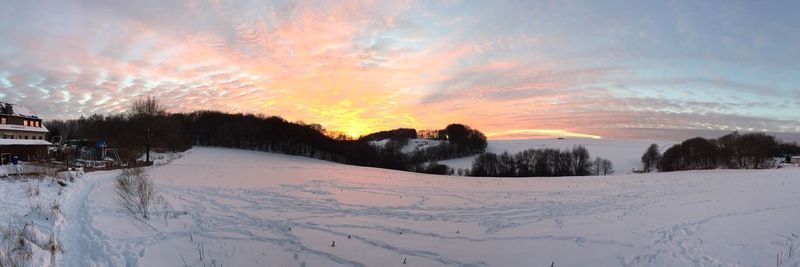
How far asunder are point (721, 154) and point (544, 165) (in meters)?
31.8

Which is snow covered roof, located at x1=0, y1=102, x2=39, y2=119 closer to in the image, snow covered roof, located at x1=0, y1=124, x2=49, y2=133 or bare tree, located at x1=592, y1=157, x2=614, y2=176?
snow covered roof, located at x1=0, y1=124, x2=49, y2=133

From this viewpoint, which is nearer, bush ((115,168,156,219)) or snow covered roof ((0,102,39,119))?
bush ((115,168,156,219))

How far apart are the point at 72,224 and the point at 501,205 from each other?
1521cm

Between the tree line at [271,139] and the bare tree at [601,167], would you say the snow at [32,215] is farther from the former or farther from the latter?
A: the bare tree at [601,167]

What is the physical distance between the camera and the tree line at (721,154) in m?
62.8

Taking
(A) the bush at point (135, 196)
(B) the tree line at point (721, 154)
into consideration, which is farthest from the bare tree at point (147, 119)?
(B) the tree line at point (721, 154)

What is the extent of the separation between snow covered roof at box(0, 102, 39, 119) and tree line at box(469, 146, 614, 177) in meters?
73.2

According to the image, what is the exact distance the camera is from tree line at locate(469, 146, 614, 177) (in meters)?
86.8

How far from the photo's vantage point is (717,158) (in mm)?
70312

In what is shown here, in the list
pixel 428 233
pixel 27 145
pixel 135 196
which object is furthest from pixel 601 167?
pixel 27 145

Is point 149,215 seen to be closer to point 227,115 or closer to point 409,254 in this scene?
point 409,254

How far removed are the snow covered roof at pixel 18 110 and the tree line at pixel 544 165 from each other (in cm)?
7322

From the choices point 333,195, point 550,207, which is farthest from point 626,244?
point 333,195

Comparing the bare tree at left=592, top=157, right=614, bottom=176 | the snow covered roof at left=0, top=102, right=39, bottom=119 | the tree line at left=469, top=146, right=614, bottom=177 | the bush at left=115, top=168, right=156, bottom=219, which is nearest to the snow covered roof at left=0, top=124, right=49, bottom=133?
the snow covered roof at left=0, top=102, right=39, bottom=119
